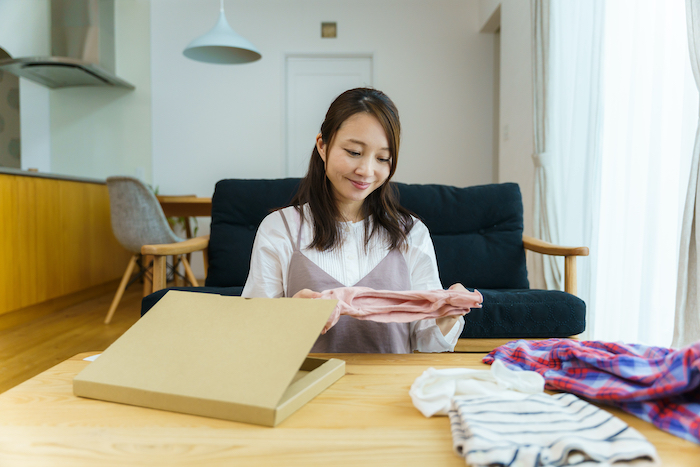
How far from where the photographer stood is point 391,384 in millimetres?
636

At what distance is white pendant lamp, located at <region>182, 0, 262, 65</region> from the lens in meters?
2.97

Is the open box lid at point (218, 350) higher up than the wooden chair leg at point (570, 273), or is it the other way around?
the open box lid at point (218, 350)

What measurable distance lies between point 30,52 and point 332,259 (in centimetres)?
443

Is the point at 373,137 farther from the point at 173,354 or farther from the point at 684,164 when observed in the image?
the point at 684,164

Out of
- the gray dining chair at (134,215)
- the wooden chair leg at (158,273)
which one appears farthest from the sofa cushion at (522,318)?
the gray dining chair at (134,215)

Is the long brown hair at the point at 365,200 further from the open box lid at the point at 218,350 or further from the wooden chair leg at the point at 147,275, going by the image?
the wooden chair leg at the point at 147,275

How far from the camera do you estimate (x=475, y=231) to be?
2.07 metres

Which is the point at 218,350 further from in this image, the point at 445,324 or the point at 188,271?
the point at 188,271

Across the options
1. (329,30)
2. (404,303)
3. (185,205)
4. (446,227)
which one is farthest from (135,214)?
→ (329,30)

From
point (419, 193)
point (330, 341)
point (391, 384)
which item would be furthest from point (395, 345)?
point (419, 193)

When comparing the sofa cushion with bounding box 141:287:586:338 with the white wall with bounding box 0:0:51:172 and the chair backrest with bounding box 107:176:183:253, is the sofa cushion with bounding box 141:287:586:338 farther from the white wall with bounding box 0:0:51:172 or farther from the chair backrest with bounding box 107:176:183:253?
the white wall with bounding box 0:0:51:172

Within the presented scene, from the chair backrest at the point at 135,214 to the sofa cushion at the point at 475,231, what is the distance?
1598 mm

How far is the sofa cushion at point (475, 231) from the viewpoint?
1.98 meters

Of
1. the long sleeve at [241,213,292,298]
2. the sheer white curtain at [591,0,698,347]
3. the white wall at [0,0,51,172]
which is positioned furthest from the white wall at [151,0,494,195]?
the long sleeve at [241,213,292,298]
